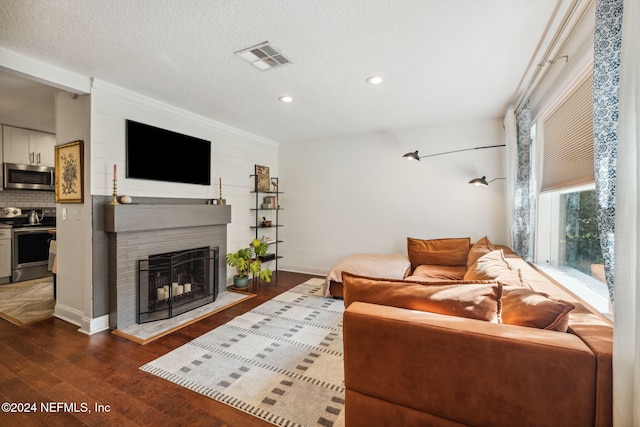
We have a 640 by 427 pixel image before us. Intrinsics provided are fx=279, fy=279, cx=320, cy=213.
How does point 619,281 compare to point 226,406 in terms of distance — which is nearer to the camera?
point 619,281

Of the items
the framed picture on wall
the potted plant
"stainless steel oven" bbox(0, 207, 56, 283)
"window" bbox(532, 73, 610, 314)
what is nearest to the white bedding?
the potted plant

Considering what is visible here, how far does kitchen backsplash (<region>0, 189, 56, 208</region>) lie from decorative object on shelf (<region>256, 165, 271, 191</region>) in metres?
3.78

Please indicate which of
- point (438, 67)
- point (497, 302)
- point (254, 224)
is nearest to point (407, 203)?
point (438, 67)

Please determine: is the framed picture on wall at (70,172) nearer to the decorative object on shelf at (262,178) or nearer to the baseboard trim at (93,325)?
the baseboard trim at (93,325)

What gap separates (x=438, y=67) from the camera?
245cm

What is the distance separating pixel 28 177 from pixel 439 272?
255 inches

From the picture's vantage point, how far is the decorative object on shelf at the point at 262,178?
16.0 feet

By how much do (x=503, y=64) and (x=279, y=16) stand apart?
194 centimetres

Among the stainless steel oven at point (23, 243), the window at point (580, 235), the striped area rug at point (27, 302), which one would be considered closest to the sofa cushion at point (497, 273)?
the window at point (580, 235)

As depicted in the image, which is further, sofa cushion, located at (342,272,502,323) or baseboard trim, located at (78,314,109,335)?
baseboard trim, located at (78,314,109,335)

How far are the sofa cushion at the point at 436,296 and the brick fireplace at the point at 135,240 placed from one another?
7.99ft

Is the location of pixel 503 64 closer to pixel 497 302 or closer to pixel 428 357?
pixel 497 302

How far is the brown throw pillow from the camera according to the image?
1.17 meters

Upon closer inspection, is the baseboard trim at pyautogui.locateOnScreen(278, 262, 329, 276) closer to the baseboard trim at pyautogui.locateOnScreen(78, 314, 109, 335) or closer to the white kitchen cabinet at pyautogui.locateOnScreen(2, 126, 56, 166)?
the baseboard trim at pyautogui.locateOnScreen(78, 314, 109, 335)
